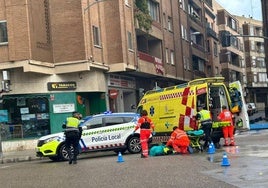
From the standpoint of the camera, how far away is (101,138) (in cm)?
1962

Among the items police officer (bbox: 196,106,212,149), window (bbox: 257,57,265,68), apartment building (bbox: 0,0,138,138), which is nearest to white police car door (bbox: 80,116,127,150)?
police officer (bbox: 196,106,212,149)

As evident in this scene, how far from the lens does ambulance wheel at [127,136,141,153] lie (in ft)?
65.7

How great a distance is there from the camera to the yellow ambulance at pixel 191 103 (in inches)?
800

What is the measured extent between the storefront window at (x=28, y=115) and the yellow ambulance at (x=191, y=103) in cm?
892

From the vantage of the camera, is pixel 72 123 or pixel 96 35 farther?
pixel 96 35

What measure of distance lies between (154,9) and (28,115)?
54.1ft

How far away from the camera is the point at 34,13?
2875 centimetres

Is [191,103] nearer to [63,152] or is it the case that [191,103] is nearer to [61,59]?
[63,152]

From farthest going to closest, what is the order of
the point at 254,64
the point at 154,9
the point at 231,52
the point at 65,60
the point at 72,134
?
the point at 254,64, the point at 231,52, the point at 154,9, the point at 65,60, the point at 72,134

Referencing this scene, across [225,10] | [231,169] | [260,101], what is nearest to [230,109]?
[231,169]

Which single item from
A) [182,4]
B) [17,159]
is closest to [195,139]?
[17,159]

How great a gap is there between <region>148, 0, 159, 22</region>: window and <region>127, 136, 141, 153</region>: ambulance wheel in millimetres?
21502

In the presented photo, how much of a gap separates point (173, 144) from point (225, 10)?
222 ft

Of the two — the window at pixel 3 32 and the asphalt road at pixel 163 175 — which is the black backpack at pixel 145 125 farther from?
the window at pixel 3 32
